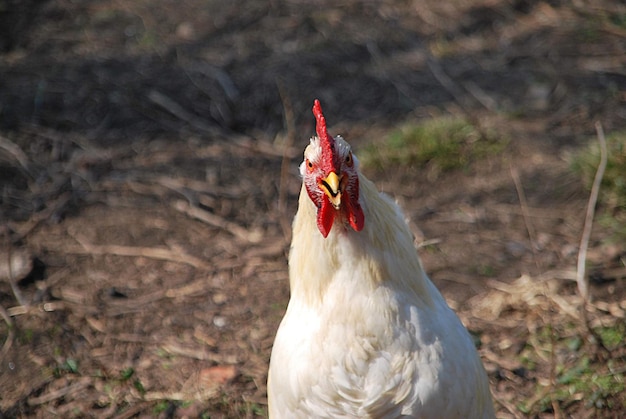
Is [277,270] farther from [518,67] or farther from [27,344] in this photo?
[518,67]

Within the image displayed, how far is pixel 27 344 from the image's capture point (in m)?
4.15

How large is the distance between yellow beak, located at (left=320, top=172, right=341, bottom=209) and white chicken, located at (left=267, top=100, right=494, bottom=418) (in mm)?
16

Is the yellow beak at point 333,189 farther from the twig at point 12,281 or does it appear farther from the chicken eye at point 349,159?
the twig at point 12,281

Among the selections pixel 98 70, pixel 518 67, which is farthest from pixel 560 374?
pixel 98 70

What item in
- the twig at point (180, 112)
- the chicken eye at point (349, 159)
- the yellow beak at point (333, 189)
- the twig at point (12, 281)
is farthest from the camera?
the twig at point (180, 112)

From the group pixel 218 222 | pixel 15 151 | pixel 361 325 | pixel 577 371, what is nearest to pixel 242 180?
pixel 218 222

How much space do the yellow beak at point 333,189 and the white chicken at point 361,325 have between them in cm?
2

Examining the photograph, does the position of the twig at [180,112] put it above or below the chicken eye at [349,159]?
below

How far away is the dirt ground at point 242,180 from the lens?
400cm

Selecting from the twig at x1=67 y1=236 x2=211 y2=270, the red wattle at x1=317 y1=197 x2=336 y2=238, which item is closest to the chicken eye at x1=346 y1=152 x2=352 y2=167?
the red wattle at x1=317 y1=197 x2=336 y2=238

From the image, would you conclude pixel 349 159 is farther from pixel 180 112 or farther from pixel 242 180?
pixel 180 112

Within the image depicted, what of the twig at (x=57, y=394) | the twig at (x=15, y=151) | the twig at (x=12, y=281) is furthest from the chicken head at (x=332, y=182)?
the twig at (x=15, y=151)

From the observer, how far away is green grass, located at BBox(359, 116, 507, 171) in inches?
212

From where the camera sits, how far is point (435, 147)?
5.40 m
